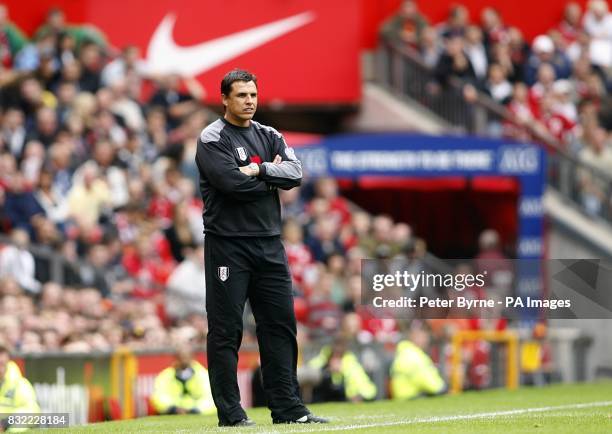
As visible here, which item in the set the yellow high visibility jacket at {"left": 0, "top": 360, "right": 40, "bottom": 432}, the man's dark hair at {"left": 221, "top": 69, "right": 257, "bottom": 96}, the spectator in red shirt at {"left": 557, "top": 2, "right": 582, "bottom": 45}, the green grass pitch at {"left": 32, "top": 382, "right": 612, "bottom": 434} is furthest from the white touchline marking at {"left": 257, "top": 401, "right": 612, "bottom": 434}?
the spectator in red shirt at {"left": 557, "top": 2, "right": 582, "bottom": 45}

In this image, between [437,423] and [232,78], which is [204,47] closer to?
[232,78]

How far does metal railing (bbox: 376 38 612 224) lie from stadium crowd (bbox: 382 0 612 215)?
0.06 m

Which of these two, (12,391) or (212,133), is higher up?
(212,133)

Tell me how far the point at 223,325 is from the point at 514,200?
13510 millimetres

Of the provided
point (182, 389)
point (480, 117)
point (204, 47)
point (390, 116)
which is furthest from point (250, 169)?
point (390, 116)

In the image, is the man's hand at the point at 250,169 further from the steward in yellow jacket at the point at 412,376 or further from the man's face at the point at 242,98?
the steward in yellow jacket at the point at 412,376

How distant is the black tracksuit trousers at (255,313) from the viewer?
31.5 feet

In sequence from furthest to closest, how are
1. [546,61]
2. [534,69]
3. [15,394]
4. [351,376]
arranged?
[546,61], [534,69], [351,376], [15,394]

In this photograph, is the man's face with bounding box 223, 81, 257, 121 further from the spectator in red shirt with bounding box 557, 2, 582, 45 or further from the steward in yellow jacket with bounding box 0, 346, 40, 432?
the spectator in red shirt with bounding box 557, 2, 582, 45

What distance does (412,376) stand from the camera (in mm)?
17234

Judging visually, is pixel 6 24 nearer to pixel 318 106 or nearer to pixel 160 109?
pixel 160 109

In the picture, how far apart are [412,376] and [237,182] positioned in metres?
8.19

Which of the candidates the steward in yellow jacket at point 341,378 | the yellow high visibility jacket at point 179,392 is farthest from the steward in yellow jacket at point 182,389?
the steward in yellow jacket at point 341,378

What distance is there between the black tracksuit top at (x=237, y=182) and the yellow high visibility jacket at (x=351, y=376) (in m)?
7.05
